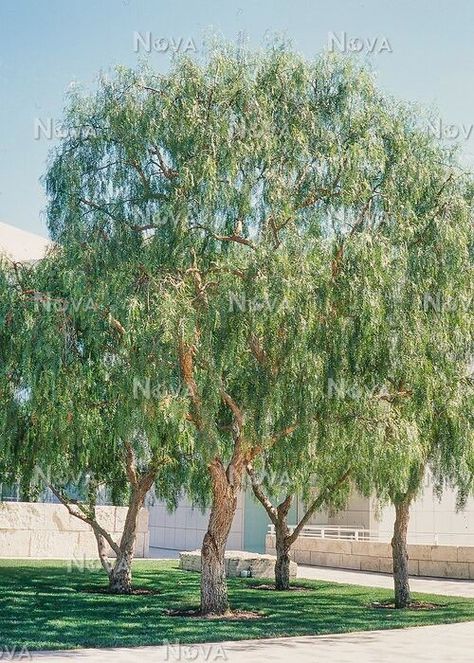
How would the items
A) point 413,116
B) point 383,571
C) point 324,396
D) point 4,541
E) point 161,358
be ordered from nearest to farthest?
point 161,358 < point 324,396 < point 413,116 < point 4,541 < point 383,571

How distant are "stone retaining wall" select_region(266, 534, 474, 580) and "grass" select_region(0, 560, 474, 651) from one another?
451 centimetres

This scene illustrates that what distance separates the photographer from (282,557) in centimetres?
2141

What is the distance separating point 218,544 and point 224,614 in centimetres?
114

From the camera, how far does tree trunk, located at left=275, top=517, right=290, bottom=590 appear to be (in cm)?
2098

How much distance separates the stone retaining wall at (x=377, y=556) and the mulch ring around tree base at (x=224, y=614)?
11.8 m

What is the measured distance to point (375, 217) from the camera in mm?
14016

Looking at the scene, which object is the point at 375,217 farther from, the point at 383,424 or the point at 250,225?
the point at 383,424

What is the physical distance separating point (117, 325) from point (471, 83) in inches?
261

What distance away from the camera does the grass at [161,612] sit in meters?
12.0

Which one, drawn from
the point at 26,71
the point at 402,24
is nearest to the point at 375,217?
the point at 402,24
